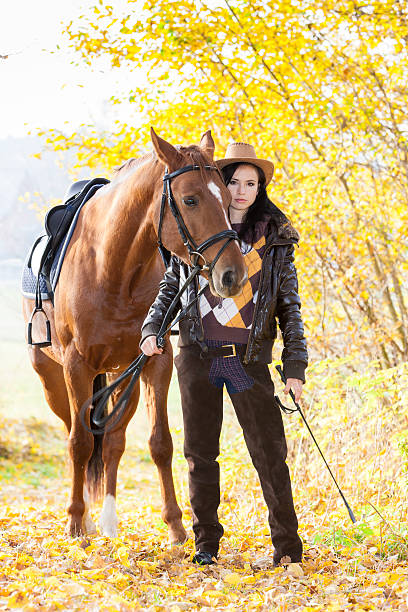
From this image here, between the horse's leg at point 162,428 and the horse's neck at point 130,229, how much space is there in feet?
1.84

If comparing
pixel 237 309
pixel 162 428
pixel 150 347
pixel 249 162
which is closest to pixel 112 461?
pixel 162 428

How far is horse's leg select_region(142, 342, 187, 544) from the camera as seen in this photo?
374 centimetres

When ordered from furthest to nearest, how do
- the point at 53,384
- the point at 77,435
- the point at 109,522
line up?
the point at 53,384 → the point at 109,522 → the point at 77,435

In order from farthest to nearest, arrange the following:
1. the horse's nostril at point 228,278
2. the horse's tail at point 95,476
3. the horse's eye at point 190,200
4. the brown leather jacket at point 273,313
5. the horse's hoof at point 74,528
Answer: the horse's tail at point 95,476, the horse's hoof at point 74,528, the brown leather jacket at point 273,313, the horse's eye at point 190,200, the horse's nostril at point 228,278

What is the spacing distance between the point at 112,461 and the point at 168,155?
7.61 feet

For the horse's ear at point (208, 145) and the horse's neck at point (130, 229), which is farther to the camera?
the horse's neck at point (130, 229)

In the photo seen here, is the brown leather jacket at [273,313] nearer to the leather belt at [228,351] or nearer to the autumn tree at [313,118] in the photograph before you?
the leather belt at [228,351]

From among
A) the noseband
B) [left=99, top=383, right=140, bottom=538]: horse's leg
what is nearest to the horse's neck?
the noseband

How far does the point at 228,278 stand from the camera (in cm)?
274

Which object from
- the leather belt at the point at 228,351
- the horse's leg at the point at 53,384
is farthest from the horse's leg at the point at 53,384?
the leather belt at the point at 228,351

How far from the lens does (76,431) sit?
393 centimetres

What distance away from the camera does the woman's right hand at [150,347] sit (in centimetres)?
308

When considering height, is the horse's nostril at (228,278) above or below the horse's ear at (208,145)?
below

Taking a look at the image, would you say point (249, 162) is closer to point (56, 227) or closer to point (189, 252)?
point (189, 252)
